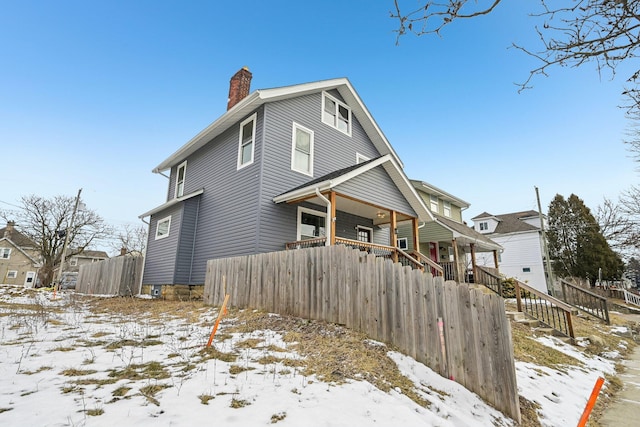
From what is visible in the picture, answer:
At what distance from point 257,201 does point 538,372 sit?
27.4 feet

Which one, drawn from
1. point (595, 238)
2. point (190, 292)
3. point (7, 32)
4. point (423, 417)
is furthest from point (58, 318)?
point (595, 238)

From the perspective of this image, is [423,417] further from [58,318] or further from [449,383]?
[58,318]

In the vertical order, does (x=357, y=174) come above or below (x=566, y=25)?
above

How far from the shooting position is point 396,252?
1001 cm

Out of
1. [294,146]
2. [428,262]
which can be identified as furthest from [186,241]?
[428,262]

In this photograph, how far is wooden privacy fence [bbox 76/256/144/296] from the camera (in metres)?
14.5

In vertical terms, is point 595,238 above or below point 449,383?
above

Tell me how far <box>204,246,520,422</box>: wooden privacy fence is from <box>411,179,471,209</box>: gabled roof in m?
14.3

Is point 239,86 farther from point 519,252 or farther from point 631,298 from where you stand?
point 631,298

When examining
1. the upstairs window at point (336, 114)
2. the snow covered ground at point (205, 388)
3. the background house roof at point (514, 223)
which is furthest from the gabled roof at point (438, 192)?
the snow covered ground at point (205, 388)

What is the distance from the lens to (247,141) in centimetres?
1127

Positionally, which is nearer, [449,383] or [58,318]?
[449,383]

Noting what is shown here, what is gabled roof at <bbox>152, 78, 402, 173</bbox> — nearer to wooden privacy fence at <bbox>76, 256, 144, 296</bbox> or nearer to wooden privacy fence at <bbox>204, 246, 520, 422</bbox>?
wooden privacy fence at <bbox>76, 256, 144, 296</bbox>

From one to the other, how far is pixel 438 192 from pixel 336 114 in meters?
10.6
